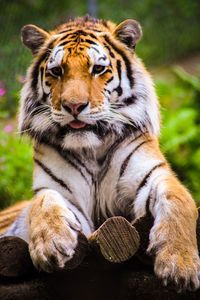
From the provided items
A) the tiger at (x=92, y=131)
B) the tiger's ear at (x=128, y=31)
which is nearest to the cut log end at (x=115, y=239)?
the tiger at (x=92, y=131)

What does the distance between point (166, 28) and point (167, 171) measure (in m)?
8.02

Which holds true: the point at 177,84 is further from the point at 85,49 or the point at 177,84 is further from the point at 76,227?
the point at 76,227

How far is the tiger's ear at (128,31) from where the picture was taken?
14.3ft

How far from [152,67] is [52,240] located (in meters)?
7.76

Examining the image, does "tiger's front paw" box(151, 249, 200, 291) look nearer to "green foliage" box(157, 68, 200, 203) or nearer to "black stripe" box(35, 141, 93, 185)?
"black stripe" box(35, 141, 93, 185)

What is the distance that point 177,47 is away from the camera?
11641mm

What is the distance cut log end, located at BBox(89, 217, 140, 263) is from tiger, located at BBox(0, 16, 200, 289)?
0.89ft

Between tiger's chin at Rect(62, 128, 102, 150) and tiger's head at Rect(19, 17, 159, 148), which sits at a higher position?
tiger's head at Rect(19, 17, 159, 148)

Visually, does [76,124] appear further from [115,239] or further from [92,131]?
[115,239]

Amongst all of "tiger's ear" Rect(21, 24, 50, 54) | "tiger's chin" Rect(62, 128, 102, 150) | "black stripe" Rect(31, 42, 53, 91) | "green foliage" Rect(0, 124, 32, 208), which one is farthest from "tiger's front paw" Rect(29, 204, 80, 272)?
"green foliage" Rect(0, 124, 32, 208)

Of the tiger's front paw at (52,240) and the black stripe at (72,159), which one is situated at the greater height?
the black stripe at (72,159)

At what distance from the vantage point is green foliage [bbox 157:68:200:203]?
23.0ft

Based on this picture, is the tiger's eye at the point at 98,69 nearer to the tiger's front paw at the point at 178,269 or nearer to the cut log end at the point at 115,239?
the cut log end at the point at 115,239

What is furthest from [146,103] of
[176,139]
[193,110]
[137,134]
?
[193,110]
